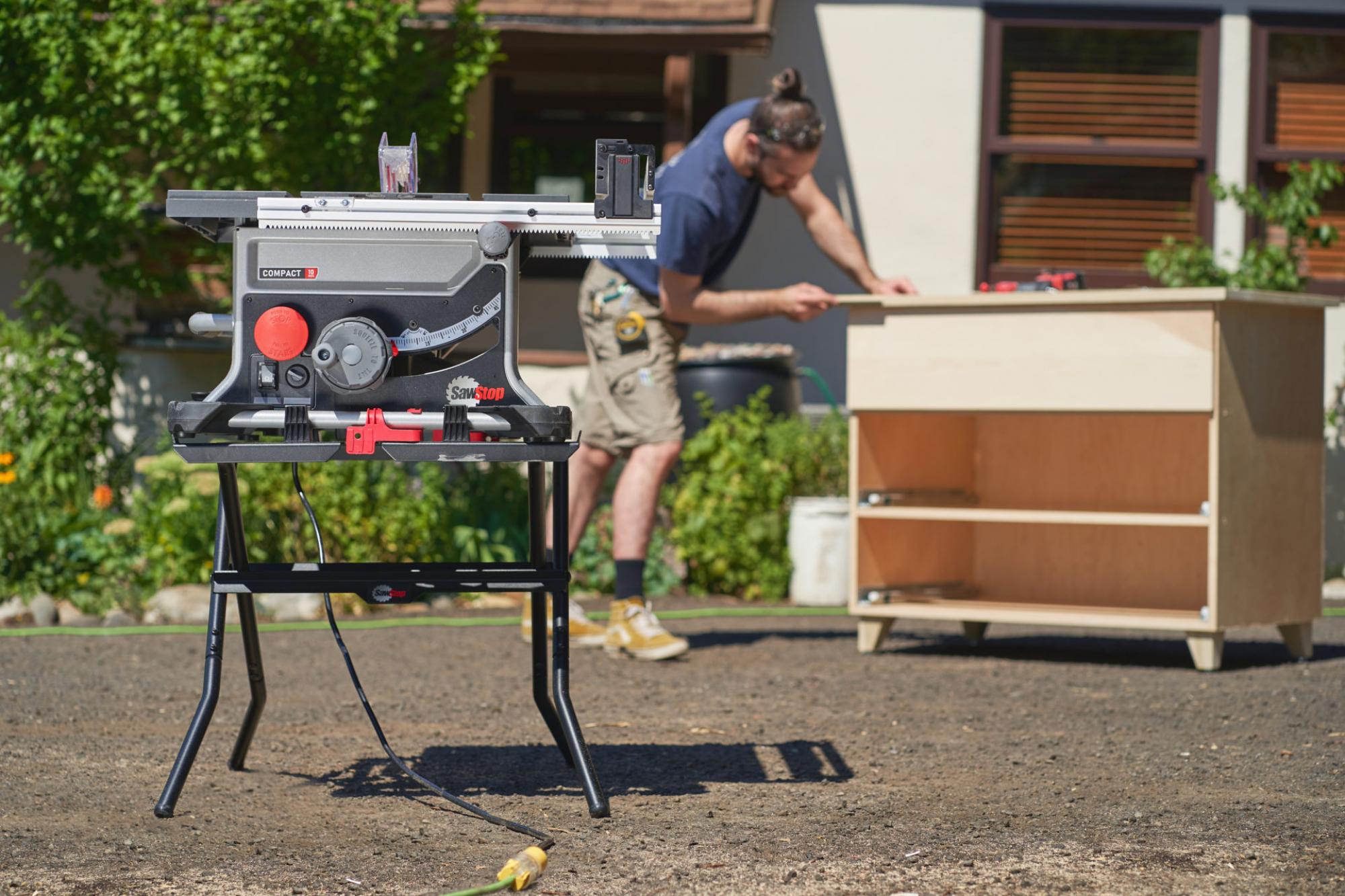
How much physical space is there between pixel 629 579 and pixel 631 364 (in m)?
0.72

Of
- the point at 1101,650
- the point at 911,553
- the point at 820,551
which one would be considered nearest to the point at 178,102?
the point at 820,551

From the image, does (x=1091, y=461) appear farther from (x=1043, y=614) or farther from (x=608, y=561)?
(x=608, y=561)

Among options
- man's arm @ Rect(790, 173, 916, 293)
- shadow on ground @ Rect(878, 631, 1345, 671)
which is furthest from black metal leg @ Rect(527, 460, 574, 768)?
shadow on ground @ Rect(878, 631, 1345, 671)

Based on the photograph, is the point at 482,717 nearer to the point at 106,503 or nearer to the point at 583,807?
the point at 583,807

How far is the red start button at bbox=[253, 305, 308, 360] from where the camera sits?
277cm

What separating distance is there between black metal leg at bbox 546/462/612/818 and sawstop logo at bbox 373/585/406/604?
30 cm

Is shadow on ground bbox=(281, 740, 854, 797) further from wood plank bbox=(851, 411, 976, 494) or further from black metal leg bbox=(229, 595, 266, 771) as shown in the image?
wood plank bbox=(851, 411, 976, 494)

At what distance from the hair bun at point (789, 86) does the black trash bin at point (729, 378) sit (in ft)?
8.99

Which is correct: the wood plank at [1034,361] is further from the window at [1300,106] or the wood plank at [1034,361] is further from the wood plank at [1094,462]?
the window at [1300,106]

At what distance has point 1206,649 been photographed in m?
5.07

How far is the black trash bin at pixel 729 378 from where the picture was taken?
7742 millimetres

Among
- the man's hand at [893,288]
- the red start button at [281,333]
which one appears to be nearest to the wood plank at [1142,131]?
the man's hand at [893,288]

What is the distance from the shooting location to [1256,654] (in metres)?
5.57

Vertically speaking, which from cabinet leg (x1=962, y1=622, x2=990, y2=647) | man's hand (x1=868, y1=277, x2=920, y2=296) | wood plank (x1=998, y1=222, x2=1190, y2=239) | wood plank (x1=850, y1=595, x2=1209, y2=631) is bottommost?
cabinet leg (x1=962, y1=622, x2=990, y2=647)
